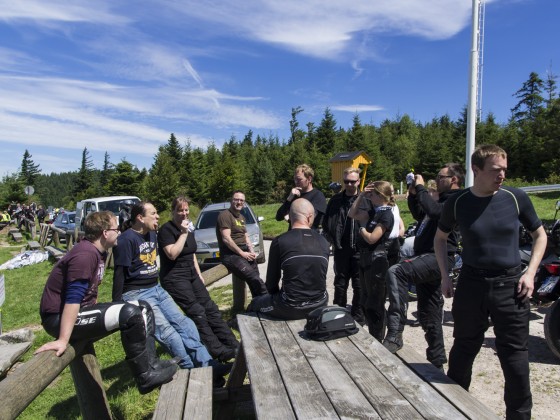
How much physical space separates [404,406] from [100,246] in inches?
96.2

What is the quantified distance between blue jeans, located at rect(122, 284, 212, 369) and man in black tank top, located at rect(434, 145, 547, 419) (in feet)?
7.21

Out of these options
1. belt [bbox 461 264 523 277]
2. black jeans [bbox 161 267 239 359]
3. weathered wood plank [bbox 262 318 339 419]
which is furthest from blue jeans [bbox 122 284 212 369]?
belt [bbox 461 264 523 277]

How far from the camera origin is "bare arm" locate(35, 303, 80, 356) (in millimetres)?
2786

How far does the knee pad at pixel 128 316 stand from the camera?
3.13 metres

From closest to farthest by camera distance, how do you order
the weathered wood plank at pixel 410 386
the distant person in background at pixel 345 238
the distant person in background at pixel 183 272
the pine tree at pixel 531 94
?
the weathered wood plank at pixel 410 386 < the distant person in background at pixel 183 272 < the distant person in background at pixel 345 238 < the pine tree at pixel 531 94

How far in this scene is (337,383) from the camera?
2250 millimetres

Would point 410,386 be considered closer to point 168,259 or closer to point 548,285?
point 168,259

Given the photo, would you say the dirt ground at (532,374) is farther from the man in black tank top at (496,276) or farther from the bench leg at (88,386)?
the bench leg at (88,386)

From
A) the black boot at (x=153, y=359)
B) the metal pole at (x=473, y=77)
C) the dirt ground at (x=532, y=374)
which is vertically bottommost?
the dirt ground at (x=532, y=374)

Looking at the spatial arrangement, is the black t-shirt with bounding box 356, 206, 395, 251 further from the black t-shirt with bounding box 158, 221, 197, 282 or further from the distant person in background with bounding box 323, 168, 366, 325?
the black t-shirt with bounding box 158, 221, 197, 282

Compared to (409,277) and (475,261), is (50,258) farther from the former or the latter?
(475,261)

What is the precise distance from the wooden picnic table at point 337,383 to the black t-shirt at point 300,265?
0.37 metres

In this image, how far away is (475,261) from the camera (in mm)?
2859

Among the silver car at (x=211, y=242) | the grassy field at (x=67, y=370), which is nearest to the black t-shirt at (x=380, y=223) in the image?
the grassy field at (x=67, y=370)
